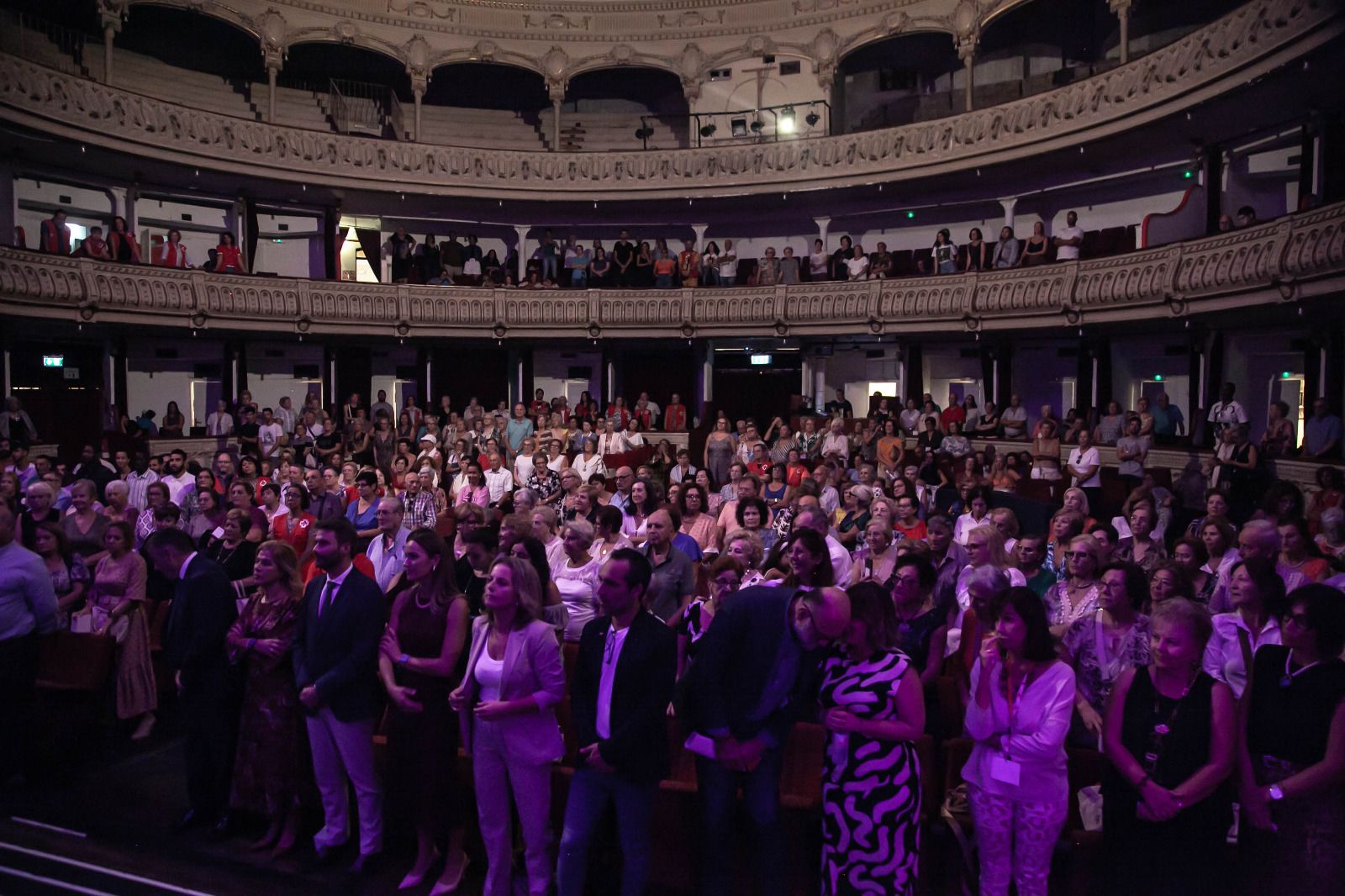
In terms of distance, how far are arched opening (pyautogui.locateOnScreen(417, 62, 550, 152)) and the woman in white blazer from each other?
2132cm

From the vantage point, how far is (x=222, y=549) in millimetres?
6305

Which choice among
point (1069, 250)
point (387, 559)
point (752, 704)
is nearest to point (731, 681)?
point (752, 704)

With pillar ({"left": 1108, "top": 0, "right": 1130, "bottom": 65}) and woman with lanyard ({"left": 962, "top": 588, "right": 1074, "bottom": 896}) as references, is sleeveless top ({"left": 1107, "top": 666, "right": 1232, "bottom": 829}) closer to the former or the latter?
woman with lanyard ({"left": 962, "top": 588, "right": 1074, "bottom": 896})

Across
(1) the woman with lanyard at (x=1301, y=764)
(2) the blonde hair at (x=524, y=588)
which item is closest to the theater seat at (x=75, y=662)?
(2) the blonde hair at (x=524, y=588)

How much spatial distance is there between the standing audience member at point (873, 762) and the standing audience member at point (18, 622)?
4.37 metres

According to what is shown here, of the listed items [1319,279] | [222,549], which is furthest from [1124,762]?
[1319,279]

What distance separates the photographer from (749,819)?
3.74m

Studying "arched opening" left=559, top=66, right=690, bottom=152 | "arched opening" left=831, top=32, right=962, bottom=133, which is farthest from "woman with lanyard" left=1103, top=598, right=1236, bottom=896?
"arched opening" left=559, top=66, right=690, bottom=152

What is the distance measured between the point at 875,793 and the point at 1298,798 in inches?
57.8

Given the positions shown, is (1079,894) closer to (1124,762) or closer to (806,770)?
(1124,762)

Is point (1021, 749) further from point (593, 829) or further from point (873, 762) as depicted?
point (593, 829)

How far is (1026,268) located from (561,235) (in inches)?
465

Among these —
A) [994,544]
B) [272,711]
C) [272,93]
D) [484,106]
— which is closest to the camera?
[272,711]

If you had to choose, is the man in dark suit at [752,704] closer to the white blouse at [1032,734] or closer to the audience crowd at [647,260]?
the white blouse at [1032,734]
